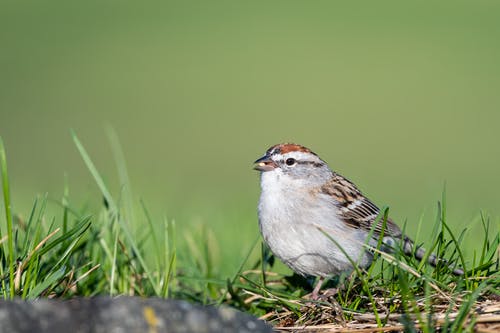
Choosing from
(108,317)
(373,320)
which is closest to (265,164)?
(373,320)

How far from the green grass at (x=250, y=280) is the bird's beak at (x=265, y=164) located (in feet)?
2.01

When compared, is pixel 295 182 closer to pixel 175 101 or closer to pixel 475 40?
pixel 175 101

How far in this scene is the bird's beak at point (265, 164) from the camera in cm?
610

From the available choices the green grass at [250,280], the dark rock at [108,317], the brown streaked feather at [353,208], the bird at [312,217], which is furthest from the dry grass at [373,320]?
the brown streaked feather at [353,208]

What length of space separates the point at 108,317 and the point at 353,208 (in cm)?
311

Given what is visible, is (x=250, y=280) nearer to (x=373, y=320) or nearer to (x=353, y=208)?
(x=373, y=320)

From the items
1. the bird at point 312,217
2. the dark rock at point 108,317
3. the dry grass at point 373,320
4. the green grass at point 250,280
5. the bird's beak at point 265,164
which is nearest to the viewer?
the dark rock at point 108,317

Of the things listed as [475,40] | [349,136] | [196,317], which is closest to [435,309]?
[196,317]

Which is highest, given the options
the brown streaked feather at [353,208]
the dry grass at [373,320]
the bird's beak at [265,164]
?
the bird's beak at [265,164]

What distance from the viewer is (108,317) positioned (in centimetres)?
341

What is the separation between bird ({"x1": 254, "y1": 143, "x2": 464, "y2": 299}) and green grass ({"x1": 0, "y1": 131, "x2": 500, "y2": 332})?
19 cm

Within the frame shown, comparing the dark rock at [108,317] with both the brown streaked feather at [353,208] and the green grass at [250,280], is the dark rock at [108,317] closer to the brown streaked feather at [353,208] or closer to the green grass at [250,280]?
the green grass at [250,280]

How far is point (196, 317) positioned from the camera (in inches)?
139

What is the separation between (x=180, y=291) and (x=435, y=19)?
2124 centimetres
